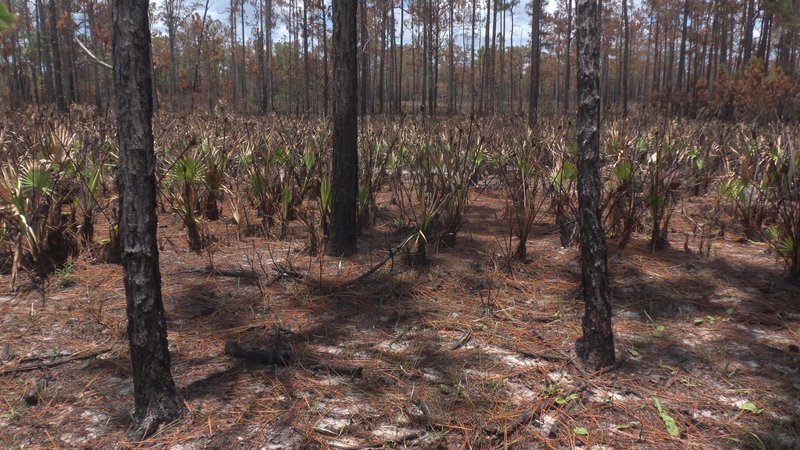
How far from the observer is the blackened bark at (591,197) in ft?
7.39

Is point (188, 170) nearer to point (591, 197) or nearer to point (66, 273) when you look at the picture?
point (66, 273)

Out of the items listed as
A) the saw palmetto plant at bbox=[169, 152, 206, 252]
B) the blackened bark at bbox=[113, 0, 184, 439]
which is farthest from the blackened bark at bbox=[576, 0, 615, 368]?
the saw palmetto plant at bbox=[169, 152, 206, 252]

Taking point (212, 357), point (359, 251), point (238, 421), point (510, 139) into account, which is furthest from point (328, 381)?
point (510, 139)

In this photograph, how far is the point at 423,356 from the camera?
263 cm

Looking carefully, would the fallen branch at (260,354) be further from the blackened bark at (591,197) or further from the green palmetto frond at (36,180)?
the green palmetto frond at (36,180)

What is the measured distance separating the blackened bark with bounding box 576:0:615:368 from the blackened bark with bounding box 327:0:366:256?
1.99 meters

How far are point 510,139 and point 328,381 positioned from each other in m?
5.72

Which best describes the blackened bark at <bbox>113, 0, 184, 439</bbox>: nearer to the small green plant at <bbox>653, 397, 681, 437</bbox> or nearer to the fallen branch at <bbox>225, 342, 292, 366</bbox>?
the fallen branch at <bbox>225, 342, 292, 366</bbox>

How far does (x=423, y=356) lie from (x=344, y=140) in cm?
197

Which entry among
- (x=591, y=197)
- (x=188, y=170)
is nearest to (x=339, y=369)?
(x=591, y=197)

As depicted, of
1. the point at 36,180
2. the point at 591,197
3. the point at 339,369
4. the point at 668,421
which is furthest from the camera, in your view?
the point at 36,180

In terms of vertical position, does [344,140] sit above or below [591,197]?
above

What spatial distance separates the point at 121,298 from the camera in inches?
124

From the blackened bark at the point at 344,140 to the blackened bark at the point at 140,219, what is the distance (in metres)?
2.08
